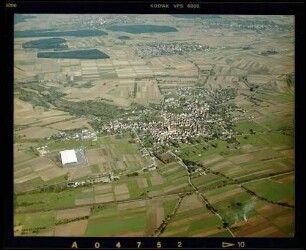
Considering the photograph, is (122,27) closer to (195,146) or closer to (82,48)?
(82,48)

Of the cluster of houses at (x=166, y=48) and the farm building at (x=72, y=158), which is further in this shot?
the cluster of houses at (x=166, y=48)

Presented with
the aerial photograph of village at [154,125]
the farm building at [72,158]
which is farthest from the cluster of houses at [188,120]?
the farm building at [72,158]

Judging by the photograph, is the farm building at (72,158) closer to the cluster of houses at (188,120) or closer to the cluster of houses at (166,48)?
the cluster of houses at (188,120)

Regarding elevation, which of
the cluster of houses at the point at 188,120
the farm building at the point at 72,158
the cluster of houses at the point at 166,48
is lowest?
the farm building at the point at 72,158

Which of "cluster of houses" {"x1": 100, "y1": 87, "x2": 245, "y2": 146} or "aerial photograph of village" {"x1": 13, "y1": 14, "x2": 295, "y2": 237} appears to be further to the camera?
"cluster of houses" {"x1": 100, "y1": 87, "x2": 245, "y2": 146}

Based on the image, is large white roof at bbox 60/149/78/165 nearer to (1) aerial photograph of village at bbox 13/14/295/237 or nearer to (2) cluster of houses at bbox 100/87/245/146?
(1) aerial photograph of village at bbox 13/14/295/237

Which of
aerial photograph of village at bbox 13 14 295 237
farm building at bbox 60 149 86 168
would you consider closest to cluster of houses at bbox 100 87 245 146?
aerial photograph of village at bbox 13 14 295 237

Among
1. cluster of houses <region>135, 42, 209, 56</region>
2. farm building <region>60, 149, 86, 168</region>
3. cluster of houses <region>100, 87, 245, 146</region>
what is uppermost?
cluster of houses <region>135, 42, 209, 56</region>
